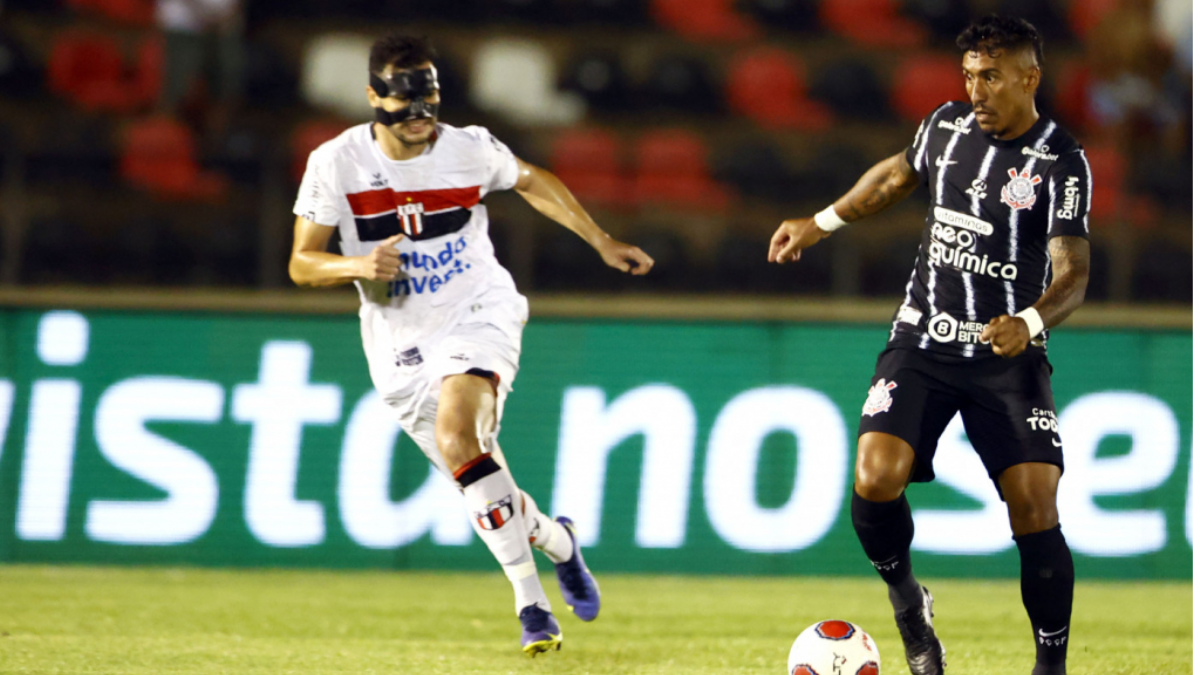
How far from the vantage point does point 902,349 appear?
4.79m

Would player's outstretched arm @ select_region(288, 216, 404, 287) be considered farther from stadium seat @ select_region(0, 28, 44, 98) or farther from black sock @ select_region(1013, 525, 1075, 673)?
stadium seat @ select_region(0, 28, 44, 98)

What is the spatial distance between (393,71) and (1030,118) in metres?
2.25

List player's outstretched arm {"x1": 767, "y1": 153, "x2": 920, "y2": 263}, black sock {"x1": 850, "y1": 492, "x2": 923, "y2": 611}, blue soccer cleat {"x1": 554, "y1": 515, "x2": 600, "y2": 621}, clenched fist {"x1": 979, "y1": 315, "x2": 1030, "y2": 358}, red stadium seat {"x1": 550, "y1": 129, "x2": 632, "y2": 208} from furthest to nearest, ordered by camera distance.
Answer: red stadium seat {"x1": 550, "y1": 129, "x2": 632, "y2": 208}
blue soccer cleat {"x1": 554, "y1": 515, "x2": 600, "y2": 621}
player's outstretched arm {"x1": 767, "y1": 153, "x2": 920, "y2": 263}
black sock {"x1": 850, "y1": 492, "x2": 923, "y2": 611}
clenched fist {"x1": 979, "y1": 315, "x2": 1030, "y2": 358}

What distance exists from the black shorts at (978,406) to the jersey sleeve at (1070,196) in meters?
0.43

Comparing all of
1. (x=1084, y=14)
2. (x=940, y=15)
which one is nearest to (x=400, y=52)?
(x=940, y=15)

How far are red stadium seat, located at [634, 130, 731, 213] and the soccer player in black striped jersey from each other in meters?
6.12

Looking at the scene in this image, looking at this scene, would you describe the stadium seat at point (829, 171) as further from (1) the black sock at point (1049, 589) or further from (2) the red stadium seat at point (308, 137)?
(1) the black sock at point (1049, 589)

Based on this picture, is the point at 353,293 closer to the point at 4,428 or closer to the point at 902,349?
the point at 4,428

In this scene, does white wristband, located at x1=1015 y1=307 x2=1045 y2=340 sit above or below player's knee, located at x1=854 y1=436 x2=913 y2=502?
above

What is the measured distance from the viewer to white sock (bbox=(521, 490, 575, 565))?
19.7 ft

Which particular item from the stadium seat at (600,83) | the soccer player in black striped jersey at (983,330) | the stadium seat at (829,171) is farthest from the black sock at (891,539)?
the stadium seat at (600,83)

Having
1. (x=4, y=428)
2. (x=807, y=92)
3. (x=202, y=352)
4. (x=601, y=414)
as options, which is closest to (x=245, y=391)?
(x=202, y=352)

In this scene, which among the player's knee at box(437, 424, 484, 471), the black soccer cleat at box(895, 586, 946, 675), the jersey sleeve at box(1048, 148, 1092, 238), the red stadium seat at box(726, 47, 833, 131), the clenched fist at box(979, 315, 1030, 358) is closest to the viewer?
the clenched fist at box(979, 315, 1030, 358)

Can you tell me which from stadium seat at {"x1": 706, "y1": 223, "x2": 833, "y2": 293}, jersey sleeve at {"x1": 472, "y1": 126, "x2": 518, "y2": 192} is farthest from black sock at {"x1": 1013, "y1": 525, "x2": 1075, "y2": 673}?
stadium seat at {"x1": 706, "y1": 223, "x2": 833, "y2": 293}
